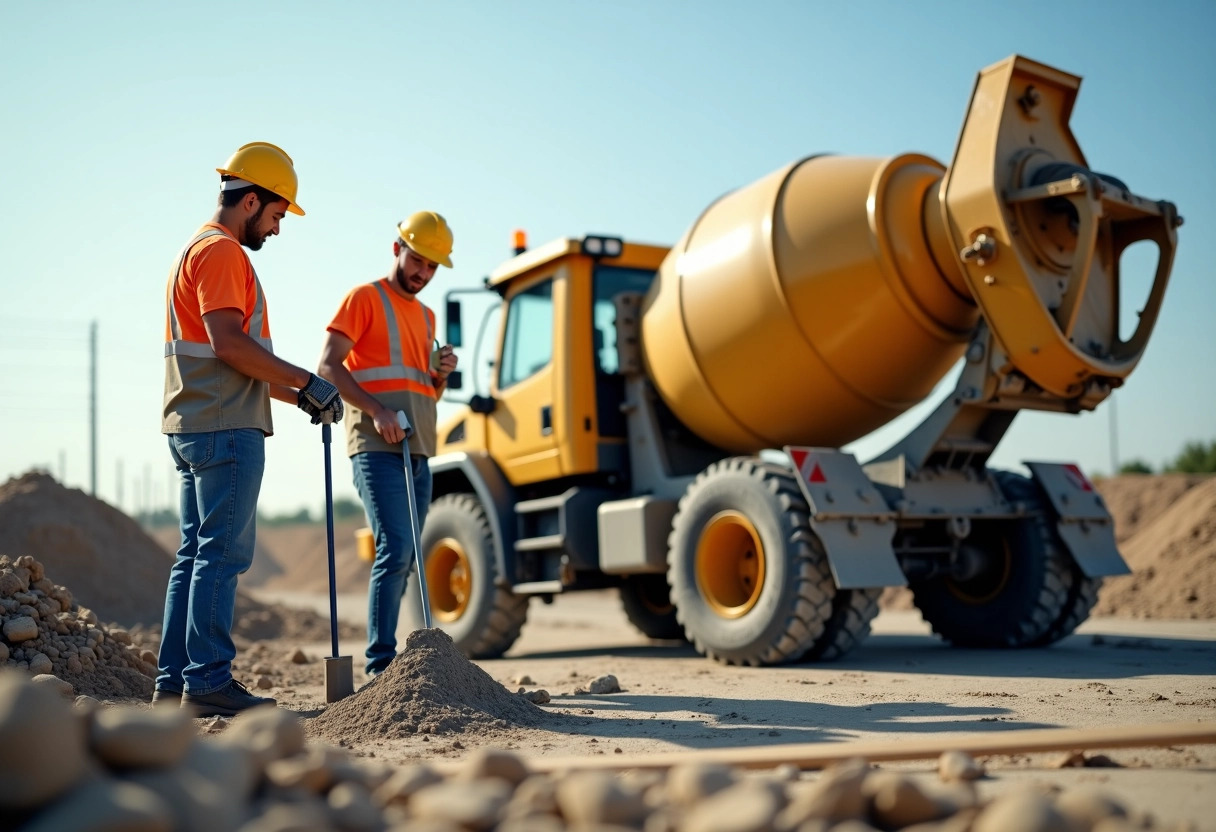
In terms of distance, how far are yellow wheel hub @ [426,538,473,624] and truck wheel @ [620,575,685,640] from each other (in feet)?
4.17

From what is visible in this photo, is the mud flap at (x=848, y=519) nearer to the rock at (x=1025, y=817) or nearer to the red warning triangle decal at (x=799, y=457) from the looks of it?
the red warning triangle decal at (x=799, y=457)

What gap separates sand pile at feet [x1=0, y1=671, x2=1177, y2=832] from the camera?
204 centimetres

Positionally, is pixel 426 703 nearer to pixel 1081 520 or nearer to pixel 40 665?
pixel 40 665

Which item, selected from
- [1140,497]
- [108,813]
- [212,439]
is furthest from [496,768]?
[1140,497]

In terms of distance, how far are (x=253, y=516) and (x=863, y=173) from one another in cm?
409

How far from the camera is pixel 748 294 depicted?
22.8ft

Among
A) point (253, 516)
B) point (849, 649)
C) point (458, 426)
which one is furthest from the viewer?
point (458, 426)

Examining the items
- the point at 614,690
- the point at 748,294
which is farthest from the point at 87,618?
the point at 748,294

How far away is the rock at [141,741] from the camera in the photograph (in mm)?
2223

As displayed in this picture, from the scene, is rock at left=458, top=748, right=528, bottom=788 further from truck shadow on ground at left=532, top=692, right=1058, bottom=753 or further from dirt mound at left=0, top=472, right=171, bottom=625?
dirt mound at left=0, top=472, right=171, bottom=625

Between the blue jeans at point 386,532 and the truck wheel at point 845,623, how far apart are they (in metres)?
2.37

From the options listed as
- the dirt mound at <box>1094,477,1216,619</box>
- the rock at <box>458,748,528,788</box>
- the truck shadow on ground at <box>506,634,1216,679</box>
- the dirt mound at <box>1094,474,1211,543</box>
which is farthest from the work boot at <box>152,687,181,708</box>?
the dirt mound at <box>1094,474,1211,543</box>

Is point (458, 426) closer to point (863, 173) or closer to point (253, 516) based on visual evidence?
point (863, 173)

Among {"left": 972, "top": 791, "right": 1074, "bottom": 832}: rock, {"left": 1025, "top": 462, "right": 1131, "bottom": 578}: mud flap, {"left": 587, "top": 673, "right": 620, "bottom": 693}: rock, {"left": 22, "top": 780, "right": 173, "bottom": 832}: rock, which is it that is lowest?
{"left": 587, "top": 673, "right": 620, "bottom": 693}: rock
